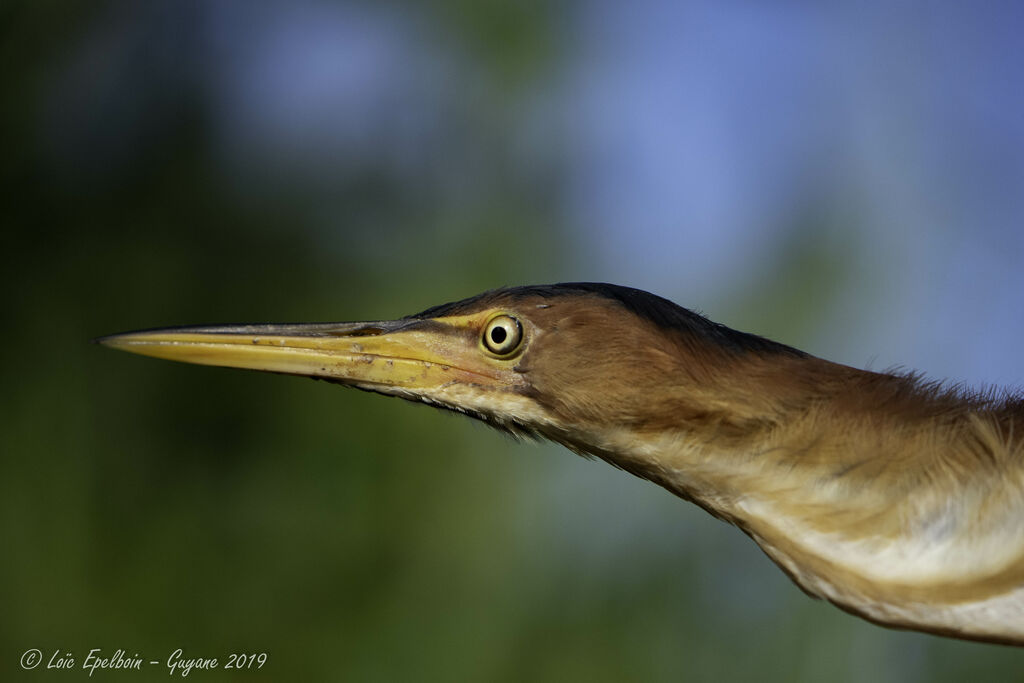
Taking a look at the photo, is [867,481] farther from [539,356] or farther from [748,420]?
[539,356]

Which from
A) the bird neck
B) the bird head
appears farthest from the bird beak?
the bird neck

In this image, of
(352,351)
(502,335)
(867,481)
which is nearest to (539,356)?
(502,335)

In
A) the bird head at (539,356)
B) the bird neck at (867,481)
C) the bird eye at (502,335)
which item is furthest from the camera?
the bird eye at (502,335)

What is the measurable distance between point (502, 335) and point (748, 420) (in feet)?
1.41

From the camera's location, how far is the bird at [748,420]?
1.21m

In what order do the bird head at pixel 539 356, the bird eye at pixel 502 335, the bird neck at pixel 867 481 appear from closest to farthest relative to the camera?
the bird neck at pixel 867 481, the bird head at pixel 539 356, the bird eye at pixel 502 335

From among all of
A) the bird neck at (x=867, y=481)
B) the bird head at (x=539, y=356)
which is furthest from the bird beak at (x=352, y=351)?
the bird neck at (x=867, y=481)

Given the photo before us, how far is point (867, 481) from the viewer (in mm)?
1262

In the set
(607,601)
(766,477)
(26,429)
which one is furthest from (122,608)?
(766,477)

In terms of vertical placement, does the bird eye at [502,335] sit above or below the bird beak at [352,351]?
above

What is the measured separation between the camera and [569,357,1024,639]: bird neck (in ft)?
3.94

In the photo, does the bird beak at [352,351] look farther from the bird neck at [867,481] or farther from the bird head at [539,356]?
the bird neck at [867,481]

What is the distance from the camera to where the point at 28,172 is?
4664 mm

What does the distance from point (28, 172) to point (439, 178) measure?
217 cm
